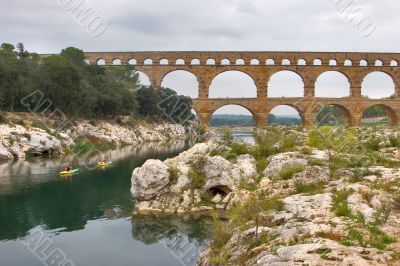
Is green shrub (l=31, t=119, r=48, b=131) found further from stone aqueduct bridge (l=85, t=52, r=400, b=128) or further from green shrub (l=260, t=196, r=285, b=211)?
green shrub (l=260, t=196, r=285, b=211)

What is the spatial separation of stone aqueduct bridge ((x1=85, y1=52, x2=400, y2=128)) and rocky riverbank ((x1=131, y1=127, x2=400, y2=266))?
32864 mm

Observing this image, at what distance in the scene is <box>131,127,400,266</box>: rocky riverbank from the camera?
866 centimetres

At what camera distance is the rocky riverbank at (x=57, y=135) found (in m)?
38.0

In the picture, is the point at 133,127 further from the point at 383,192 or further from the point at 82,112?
the point at 383,192

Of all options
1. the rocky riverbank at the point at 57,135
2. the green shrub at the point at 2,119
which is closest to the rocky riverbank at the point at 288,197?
the rocky riverbank at the point at 57,135

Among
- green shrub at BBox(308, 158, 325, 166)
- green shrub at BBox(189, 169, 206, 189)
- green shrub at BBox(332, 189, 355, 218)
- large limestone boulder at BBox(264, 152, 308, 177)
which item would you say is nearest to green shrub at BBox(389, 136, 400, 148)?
large limestone boulder at BBox(264, 152, 308, 177)

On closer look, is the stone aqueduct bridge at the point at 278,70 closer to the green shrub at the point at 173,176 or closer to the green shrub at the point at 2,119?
Answer: the green shrub at the point at 2,119

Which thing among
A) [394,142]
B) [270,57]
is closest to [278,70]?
[270,57]

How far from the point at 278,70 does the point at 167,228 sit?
46.4 meters

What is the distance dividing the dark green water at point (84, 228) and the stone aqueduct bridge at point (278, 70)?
3584 cm

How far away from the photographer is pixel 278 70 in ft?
196

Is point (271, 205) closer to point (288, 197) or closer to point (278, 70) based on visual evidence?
point (288, 197)

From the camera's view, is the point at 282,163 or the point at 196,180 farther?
the point at 196,180

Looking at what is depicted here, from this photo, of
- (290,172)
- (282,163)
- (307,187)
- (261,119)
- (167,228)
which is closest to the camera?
(307,187)
